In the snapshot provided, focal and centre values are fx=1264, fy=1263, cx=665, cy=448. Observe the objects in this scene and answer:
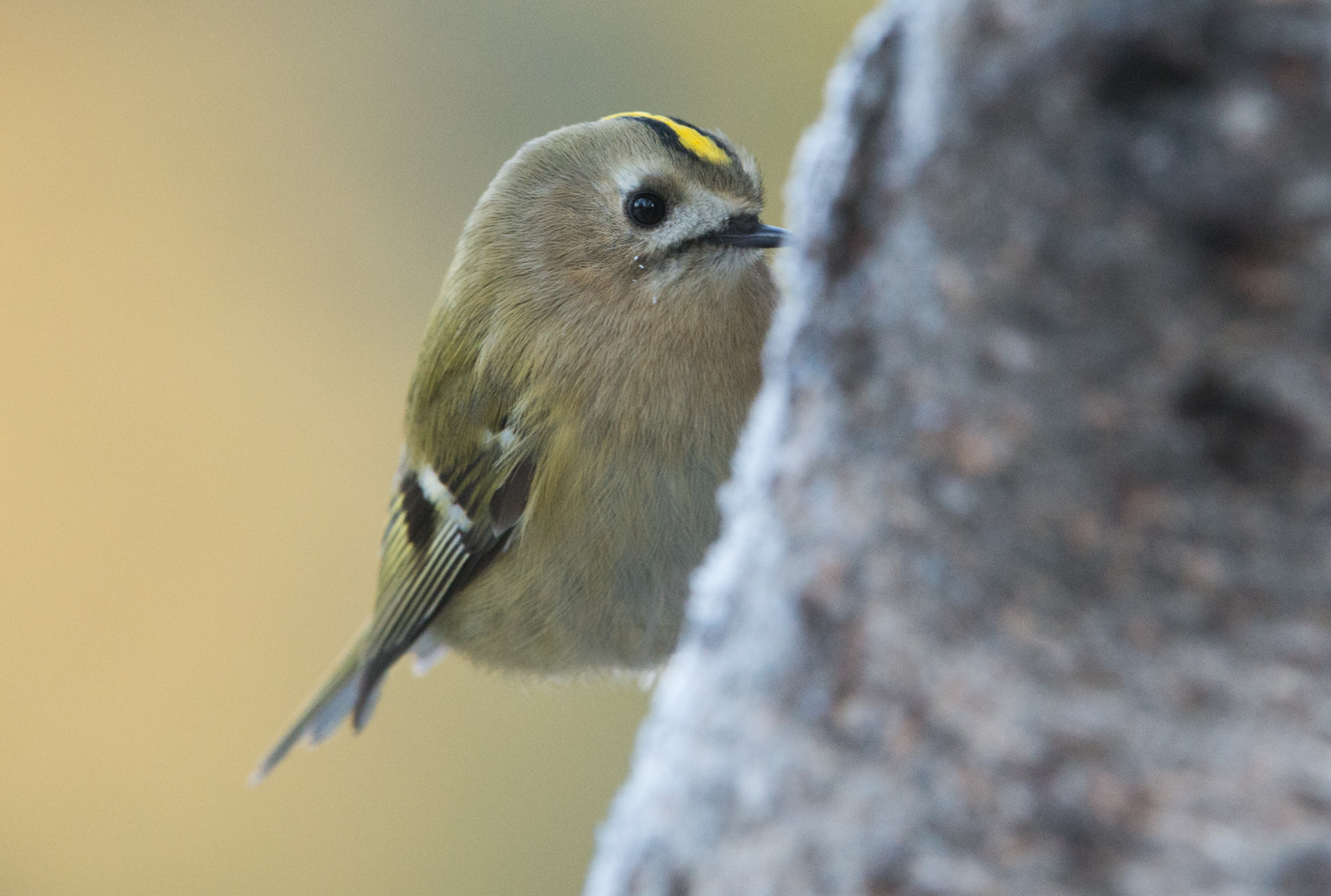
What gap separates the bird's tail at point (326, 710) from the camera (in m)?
2.11

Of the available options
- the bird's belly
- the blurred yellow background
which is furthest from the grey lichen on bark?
the blurred yellow background

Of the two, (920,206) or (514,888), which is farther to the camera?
(514,888)

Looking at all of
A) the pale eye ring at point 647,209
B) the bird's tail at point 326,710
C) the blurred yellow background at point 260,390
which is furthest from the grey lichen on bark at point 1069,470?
the blurred yellow background at point 260,390

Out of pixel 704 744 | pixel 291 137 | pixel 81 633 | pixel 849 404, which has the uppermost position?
pixel 291 137

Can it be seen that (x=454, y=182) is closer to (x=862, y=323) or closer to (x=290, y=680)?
(x=290, y=680)

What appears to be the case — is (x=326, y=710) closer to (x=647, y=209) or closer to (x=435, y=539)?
(x=435, y=539)

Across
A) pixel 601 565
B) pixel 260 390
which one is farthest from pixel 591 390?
pixel 260 390

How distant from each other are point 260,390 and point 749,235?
248 centimetres

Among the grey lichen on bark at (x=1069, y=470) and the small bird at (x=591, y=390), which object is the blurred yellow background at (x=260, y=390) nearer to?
the small bird at (x=591, y=390)

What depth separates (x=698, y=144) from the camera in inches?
56.3

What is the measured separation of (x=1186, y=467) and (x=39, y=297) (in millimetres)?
3751

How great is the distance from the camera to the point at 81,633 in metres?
3.42

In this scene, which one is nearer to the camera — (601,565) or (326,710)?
(601,565)

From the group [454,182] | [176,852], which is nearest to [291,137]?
[454,182]
